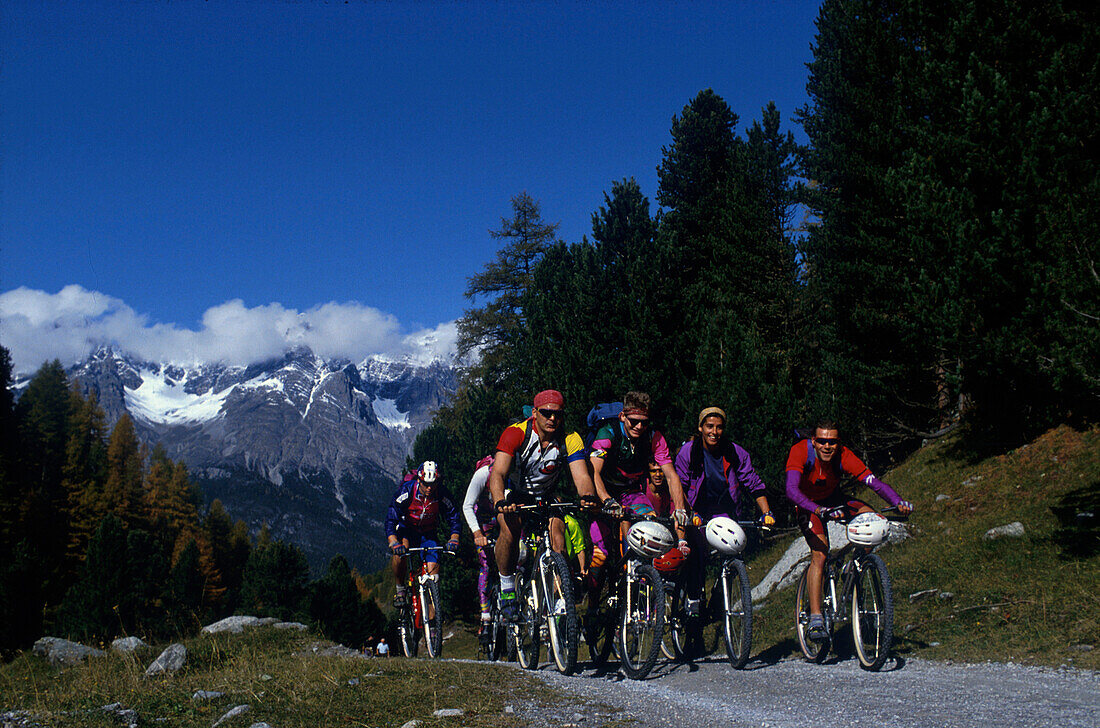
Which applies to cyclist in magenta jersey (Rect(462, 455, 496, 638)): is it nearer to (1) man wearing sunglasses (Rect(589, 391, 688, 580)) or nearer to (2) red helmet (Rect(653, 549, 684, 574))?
(1) man wearing sunglasses (Rect(589, 391, 688, 580))

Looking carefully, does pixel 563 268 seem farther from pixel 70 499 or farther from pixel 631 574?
pixel 70 499

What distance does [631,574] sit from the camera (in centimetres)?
671

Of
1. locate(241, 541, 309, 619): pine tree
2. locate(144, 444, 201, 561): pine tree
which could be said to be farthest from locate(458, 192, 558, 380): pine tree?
locate(144, 444, 201, 561): pine tree

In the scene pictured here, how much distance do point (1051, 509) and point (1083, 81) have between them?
6.57m

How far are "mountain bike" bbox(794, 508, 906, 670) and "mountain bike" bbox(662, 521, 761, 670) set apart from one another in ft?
2.04

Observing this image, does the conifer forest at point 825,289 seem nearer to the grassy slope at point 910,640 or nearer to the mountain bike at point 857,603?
the grassy slope at point 910,640

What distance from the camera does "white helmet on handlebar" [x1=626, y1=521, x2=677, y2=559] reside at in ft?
21.2

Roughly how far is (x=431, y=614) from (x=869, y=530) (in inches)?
233

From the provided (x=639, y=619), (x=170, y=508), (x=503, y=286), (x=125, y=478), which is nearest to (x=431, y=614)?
(x=639, y=619)

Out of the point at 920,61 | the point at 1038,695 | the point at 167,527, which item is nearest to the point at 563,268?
the point at 920,61

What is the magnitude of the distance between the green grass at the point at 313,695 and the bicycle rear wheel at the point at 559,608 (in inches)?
18.2

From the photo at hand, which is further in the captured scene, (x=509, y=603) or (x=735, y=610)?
(x=509, y=603)

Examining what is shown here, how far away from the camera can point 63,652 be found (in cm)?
1349

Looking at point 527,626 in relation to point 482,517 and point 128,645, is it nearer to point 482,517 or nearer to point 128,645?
point 482,517
